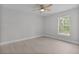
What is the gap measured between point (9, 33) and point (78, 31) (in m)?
1.39

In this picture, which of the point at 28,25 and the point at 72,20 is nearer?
the point at 72,20

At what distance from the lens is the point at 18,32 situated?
6.27ft

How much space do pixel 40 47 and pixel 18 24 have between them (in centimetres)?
65

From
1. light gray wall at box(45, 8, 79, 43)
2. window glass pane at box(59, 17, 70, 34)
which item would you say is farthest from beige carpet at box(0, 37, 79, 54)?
window glass pane at box(59, 17, 70, 34)

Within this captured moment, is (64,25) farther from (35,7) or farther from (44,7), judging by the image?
(35,7)

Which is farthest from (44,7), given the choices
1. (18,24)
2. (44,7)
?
(18,24)

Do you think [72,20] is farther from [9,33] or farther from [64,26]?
[9,33]

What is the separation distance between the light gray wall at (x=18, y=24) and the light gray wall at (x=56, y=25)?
16cm

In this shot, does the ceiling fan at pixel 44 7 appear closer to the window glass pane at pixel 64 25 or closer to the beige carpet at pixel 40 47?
the window glass pane at pixel 64 25

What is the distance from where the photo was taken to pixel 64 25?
1902mm

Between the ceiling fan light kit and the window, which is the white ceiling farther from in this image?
the window
